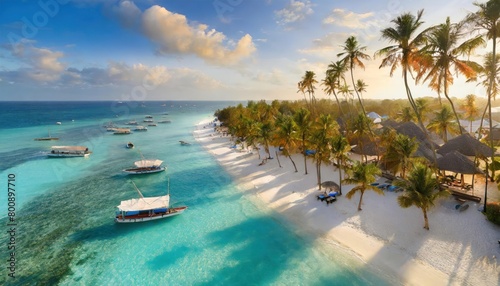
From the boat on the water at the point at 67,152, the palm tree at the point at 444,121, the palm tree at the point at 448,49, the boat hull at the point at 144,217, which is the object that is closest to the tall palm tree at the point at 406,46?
the palm tree at the point at 448,49

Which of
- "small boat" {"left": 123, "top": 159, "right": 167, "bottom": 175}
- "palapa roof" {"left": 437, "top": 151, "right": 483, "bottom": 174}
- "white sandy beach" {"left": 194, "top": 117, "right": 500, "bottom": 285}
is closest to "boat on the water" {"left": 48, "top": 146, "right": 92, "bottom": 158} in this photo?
"small boat" {"left": 123, "top": 159, "right": 167, "bottom": 175}

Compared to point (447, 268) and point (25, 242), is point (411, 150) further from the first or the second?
point (25, 242)

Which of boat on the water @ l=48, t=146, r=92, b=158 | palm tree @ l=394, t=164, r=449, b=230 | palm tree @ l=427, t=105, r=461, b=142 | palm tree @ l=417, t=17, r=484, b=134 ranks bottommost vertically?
boat on the water @ l=48, t=146, r=92, b=158

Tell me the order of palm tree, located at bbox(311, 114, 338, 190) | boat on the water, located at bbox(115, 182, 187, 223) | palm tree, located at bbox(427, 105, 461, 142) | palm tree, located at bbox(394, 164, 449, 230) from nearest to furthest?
palm tree, located at bbox(394, 164, 449, 230)
boat on the water, located at bbox(115, 182, 187, 223)
palm tree, located at bbox(311, 114, 338, 190)
palm tree, located at bbox(427, 105, 461, 142)

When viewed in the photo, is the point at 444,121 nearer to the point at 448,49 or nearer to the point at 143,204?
the point at 448,49

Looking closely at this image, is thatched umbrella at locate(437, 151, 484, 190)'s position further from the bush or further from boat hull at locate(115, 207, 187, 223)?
boat hull at locate(115, 207, 187, 223)

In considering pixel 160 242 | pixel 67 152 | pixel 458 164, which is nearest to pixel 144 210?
pixel 160 242
